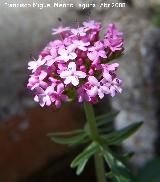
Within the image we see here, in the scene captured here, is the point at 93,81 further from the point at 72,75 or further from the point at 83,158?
the point at 83,158

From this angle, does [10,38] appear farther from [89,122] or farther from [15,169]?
[89,122]

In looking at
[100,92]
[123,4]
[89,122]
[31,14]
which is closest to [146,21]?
[123,4]

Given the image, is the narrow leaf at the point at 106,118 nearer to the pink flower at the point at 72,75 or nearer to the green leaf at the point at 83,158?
the green leaf at the point at 83,158

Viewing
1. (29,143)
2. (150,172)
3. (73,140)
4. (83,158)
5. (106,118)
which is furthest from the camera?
(29,143)

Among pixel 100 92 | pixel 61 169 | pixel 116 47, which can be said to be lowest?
pixel 61 169

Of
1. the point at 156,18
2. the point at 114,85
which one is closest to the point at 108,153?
the point at 114,85

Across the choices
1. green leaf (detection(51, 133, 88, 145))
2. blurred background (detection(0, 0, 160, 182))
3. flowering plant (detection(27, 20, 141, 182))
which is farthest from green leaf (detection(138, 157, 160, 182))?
flowering plant (detection(27, 20, 141, 182))

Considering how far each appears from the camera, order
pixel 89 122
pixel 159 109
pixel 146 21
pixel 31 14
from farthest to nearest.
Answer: pixel 31 14, pixel 146 21, pixel 159 109, pixel 89 122
